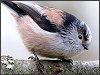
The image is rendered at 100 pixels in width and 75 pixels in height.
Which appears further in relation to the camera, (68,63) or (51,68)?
(68,63)

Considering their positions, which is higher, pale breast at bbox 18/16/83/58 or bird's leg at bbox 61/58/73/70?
pale breast at bbox 18/16/83/58

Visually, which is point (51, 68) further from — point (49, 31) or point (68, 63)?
point (49, 31)

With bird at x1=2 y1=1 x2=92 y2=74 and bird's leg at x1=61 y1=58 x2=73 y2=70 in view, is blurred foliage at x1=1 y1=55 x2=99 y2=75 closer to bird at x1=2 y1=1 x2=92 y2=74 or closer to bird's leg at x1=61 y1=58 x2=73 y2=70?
bird's leg at x1=61 y1=58 x2=73 y2=70

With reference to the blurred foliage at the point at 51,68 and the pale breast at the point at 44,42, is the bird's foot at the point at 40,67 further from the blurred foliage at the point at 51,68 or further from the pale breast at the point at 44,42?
the pale breast at the point at 44,42

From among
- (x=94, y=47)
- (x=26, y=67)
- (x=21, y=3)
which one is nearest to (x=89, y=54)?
(x=94, y=47)

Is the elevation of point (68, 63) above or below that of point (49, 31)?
below

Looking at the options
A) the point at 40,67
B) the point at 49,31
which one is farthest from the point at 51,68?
the point at 49,31

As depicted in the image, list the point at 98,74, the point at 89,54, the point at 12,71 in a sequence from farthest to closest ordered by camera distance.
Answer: the point at 89,54, the point at 98,74, the point at 12,71

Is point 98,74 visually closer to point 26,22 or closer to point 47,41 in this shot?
point 47,41

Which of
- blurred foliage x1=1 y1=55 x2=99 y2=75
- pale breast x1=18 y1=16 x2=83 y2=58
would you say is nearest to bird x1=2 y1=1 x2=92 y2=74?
pale breast x1=18 y1=16 x2=83 y2=58
